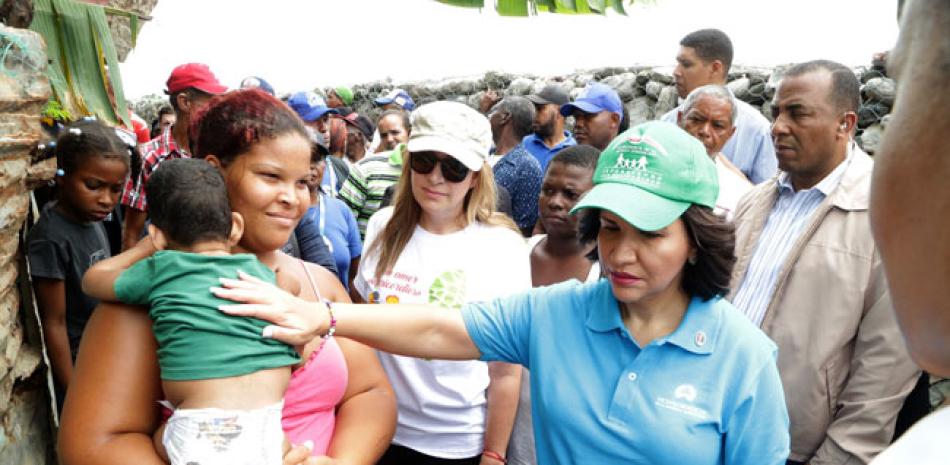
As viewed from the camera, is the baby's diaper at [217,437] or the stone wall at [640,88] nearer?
the baby's diaper at [217,437]

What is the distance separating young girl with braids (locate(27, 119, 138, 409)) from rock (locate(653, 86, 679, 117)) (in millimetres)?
6314

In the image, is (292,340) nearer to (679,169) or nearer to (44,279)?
(679,169)

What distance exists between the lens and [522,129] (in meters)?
6.85

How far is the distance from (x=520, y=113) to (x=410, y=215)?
165 inches

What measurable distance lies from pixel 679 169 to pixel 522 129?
16.6ft

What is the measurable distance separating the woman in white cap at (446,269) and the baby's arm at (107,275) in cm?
106

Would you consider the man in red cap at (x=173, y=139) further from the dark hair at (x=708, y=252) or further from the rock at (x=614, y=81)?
the rock at (x=614, y=81)

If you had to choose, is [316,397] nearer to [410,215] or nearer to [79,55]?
[410,215]

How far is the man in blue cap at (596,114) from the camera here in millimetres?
5949

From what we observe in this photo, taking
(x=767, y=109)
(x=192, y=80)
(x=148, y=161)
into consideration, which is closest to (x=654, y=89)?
(x=767, y=109)

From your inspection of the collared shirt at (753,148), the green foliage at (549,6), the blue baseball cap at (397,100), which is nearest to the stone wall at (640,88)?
the collared shirt at (753,148)

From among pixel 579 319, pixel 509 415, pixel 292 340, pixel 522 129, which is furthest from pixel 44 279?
pixel 522 129

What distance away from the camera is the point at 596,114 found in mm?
5953

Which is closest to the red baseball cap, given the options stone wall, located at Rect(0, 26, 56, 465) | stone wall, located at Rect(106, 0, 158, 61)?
stone wall, located at Rect(106, 0, 158, 61)
